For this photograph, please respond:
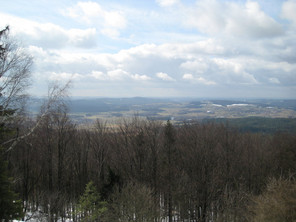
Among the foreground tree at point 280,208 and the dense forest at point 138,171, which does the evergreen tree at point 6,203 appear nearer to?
the dense forest at point 138,171

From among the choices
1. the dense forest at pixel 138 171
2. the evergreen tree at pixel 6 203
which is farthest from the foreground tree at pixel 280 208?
the evergreen tree at pixel 6 203

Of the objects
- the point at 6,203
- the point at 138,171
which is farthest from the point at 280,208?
the point at 138,171

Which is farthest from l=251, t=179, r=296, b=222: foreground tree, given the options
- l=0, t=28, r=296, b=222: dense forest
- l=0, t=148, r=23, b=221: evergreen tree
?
l=0, t=148, r=23, b=221: evergreen tree

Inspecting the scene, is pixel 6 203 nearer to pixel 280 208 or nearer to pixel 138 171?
pixel 280 208

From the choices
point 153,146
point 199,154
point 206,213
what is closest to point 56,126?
point 153,146

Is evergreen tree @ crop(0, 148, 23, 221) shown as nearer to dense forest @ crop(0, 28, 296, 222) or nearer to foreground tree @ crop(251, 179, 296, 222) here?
dense forest @ crop(0, 28, 296, 222)

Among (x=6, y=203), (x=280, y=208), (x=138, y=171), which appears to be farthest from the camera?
(x=138, y=171)
